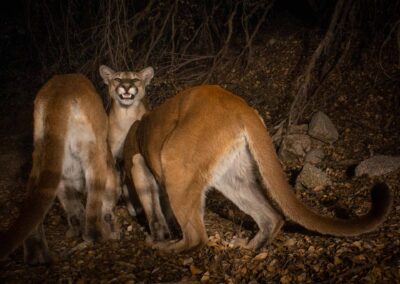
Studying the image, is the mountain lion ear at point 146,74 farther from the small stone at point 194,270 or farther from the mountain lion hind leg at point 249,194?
the small stone at point 194,270

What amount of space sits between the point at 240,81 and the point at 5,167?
4.03 m

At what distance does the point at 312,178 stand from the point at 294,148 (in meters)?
0.98

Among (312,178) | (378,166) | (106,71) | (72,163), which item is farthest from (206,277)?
(106,71)

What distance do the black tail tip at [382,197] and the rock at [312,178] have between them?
1.57 meters

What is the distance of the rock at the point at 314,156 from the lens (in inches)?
226

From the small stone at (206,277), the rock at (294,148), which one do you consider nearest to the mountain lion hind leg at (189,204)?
the small stone at (206,277)

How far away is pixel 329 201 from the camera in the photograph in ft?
15.7

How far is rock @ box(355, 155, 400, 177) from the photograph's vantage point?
495 centimetres

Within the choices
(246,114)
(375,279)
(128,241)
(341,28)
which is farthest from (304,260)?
(341,28)

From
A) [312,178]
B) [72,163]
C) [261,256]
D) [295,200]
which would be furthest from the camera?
[312,178]

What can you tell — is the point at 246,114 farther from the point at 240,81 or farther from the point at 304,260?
the point at 240,81

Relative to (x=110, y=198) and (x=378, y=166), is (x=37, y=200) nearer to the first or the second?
(x=110, y=198)

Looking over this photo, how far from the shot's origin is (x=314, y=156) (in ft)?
19.1

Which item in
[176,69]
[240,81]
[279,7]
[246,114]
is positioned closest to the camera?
[246,114]
